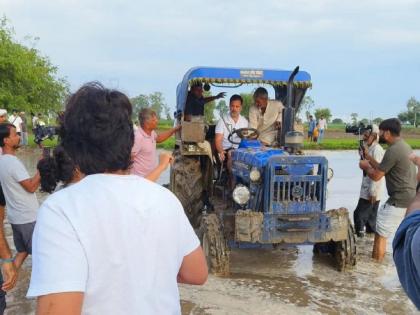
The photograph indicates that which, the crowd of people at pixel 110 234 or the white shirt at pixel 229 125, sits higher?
the white shirt at pixel 229 125

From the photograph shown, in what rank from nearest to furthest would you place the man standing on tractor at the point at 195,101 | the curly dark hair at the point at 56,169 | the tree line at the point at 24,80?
the curly dark hair at the point at 56,169
the man standing on tractor at the point at 195,101
the tree line at the point at 24,80

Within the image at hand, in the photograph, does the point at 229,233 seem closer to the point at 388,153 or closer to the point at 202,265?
the point at 388,153

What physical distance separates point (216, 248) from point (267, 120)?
222cm

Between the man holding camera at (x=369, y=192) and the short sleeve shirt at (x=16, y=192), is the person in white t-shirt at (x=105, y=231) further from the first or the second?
the man holding camera at (x=369, y=192)

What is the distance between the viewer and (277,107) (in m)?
6.80

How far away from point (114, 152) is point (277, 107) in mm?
5427

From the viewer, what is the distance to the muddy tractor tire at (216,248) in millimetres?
5328

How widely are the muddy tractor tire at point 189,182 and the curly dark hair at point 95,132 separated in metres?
5.37

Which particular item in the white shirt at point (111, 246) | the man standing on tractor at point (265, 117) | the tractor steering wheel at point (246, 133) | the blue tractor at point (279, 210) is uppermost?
the man standing on tractor at point (265, 117)

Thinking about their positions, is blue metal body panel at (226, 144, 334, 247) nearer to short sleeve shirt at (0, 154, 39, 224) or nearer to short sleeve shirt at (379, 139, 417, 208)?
short sleeve shirt at (379, 139, 417, 208)

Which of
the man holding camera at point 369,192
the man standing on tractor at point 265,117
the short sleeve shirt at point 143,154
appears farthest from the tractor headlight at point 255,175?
the man holding camera at point 369,192

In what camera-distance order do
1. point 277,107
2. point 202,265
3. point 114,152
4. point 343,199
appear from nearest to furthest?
point 114,152
point 202,265
point 277,107
point 343,199

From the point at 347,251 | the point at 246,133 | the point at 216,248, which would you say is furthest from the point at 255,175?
the point at 347,251

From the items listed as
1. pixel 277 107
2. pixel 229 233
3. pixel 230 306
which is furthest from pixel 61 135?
pixel 277 107
